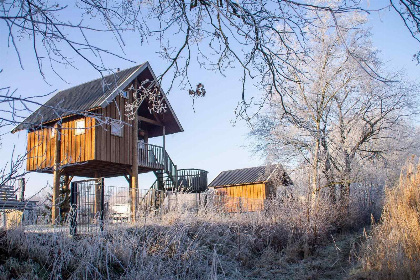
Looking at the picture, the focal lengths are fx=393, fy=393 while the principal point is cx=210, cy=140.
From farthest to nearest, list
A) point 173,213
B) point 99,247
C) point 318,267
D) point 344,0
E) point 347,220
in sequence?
point 347,220 < point 173,213 < point 318,267 < point 99,247 < point 344,0

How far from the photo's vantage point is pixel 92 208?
33.1 feet

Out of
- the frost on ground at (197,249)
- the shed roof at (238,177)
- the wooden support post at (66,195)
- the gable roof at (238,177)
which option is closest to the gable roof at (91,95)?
the wooden support post at (66,195)

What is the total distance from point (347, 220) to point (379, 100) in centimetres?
676

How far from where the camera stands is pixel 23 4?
11.1 feet

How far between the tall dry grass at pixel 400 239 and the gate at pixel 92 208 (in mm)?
5990

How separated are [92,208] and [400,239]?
718 centimetres

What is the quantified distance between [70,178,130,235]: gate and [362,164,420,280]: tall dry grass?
5.99m

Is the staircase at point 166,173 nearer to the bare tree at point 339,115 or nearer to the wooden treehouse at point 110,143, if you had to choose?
the wooden treehouse at point 110,143

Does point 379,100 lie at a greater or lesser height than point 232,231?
greater

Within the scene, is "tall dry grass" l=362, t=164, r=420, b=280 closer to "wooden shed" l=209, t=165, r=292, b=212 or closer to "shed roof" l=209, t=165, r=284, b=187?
"wooden shed" l=209, t=165, r=292, b=212

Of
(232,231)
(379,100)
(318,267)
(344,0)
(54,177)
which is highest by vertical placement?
(379,100)

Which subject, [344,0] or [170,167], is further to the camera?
[170,167]

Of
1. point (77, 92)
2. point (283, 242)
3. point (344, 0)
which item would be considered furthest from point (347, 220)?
point (77, 92)

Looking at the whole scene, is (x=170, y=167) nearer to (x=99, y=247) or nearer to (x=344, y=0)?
A: (x=99, y=247)
